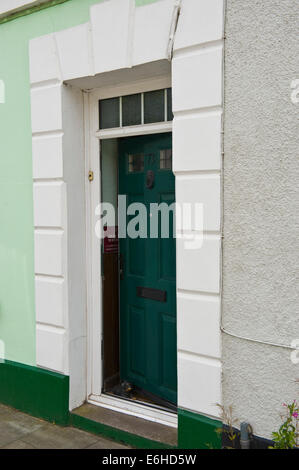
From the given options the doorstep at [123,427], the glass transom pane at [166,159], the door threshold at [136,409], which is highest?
the glass transom pane at [166,159]

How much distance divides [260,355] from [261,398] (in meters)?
0.28

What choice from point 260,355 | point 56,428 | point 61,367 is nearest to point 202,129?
point 260,355

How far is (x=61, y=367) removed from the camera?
3572 mm

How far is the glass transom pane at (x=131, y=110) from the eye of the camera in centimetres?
346

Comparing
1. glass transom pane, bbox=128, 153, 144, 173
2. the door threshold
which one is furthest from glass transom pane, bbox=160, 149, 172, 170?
the door threshold

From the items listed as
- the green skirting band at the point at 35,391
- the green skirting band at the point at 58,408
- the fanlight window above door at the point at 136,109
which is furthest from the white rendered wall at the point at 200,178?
the green skirting band at the point at 35,391

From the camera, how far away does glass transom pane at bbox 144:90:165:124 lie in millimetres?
3322

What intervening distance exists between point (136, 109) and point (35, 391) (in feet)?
8.58

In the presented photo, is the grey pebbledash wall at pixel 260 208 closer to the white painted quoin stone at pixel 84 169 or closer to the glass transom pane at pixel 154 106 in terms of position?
the white painted quoin stone at pixel 84 169

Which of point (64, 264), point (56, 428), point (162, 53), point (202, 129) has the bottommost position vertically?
point (56, 428)

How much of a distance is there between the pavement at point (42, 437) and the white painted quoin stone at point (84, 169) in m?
0.24

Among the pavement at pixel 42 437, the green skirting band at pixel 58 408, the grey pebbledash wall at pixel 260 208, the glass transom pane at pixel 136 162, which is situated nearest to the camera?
the grey pebbledash wall at pixel 260 208
